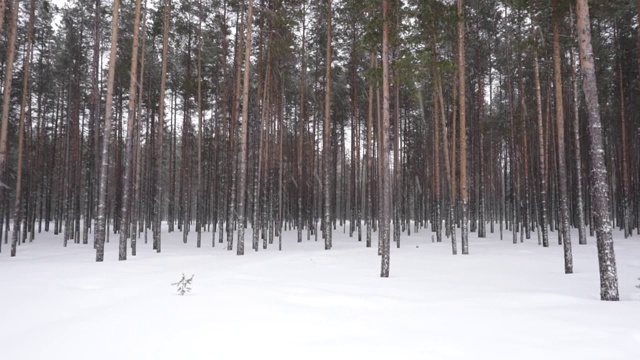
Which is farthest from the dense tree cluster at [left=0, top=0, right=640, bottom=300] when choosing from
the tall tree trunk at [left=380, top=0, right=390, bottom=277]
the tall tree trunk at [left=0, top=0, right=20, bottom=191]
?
the tall tree trunk at [left=380, top=0, right=390, bottom=277]

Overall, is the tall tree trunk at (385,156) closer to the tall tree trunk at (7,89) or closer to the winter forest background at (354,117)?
the winter forest background at (354,117)

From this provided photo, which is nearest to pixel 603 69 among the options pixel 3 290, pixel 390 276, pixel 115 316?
pixel 390 276

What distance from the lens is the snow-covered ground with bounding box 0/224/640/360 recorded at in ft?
13.3

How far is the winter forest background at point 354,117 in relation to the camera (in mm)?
9227

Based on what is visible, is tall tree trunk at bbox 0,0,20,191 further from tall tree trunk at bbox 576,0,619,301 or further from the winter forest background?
tall tree trunk at bbox 576,0,619,301

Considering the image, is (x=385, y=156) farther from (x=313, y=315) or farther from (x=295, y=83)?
(x=295, y=83)

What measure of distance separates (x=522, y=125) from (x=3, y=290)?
19039mm

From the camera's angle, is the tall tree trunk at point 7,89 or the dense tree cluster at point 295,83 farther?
the dense tree cluster at point 295,83

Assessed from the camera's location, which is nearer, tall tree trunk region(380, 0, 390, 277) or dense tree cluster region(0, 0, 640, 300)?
tall tree trunk region(380, 0, 390, 277)

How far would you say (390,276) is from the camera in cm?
984

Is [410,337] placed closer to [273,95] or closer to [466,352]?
[466,352]

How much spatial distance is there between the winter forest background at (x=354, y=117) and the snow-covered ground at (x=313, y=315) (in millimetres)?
130

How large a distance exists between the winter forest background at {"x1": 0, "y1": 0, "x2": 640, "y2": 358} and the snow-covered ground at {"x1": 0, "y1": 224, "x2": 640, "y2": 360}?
0.43 ft

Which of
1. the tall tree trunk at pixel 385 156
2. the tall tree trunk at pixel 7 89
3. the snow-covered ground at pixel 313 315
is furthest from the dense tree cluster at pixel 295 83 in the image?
the snow-covered ground at pixel 313 315
